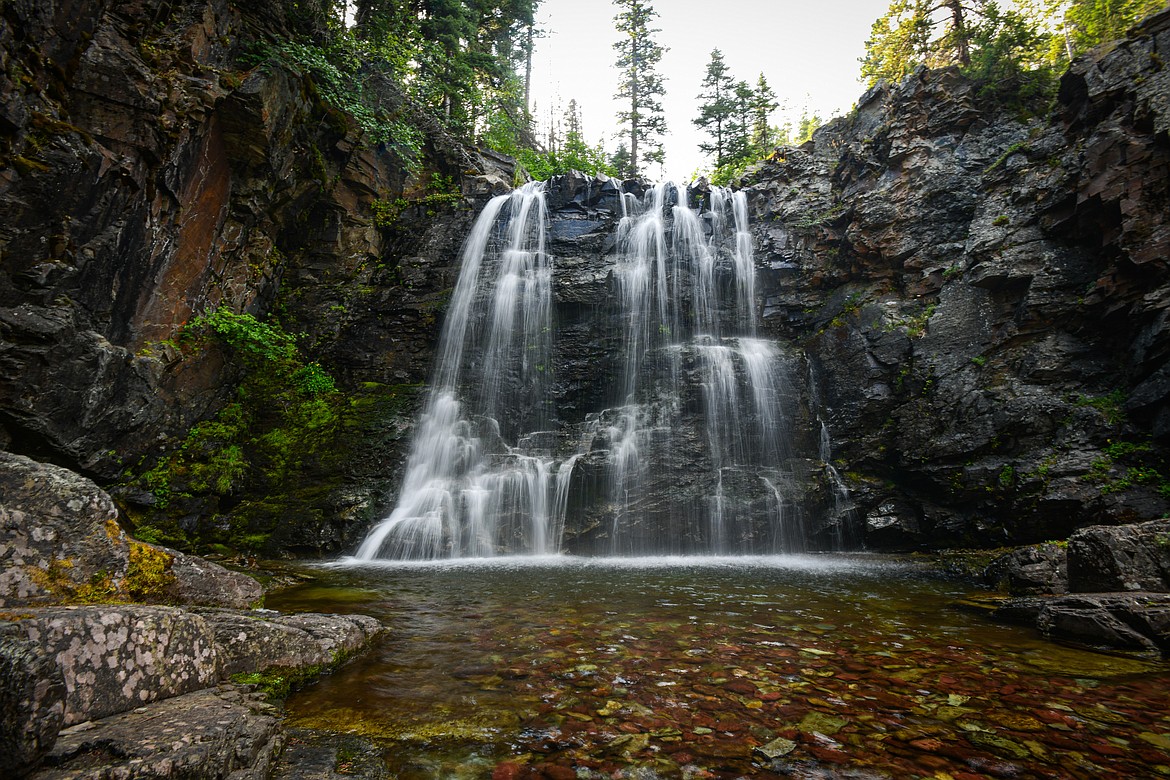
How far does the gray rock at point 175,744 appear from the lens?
167cm

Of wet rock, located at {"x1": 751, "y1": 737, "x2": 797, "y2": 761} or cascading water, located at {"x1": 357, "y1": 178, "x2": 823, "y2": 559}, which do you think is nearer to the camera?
wet rock, located at {"x1": 751, "y1": 737, "x2": 797, "y2": 761}

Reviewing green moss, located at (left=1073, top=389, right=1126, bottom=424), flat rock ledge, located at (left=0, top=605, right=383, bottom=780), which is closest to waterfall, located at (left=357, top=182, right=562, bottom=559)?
flat rock ledge, located at (left=0, top=605, right=383, bottom=780)

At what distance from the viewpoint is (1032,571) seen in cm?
670

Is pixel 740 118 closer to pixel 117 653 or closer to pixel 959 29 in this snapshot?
pixel 959 29

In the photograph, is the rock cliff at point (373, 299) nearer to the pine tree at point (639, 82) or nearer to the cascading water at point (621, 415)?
the cascading water at point (621, 415)

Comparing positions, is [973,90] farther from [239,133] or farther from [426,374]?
[239,133]

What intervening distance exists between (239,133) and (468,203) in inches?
328

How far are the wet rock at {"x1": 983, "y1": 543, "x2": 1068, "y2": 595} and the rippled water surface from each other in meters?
1.89

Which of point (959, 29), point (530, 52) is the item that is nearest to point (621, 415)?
point (959, 29)

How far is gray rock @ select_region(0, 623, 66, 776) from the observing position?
5.02 ft

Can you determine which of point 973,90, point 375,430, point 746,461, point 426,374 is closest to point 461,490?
point 375,430

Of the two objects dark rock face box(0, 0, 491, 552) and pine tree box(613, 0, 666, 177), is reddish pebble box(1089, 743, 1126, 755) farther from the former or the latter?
pine tree box(613, 0, 666, 177)

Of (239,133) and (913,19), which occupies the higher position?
(913,19)

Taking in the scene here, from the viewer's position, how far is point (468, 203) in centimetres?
1850
